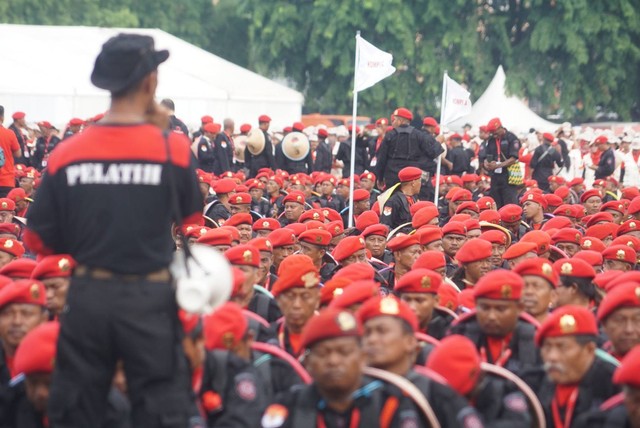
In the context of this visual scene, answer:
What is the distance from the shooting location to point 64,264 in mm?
9234

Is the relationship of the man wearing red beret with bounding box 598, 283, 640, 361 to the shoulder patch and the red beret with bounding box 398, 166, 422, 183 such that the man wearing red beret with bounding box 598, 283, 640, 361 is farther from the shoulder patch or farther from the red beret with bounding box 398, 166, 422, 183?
the red beret with bounding box 398, 166, 422, 183

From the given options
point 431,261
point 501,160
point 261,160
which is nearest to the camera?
point 431,261

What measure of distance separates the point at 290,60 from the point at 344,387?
157ft

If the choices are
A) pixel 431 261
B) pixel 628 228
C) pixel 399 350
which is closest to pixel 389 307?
pixel 399 350

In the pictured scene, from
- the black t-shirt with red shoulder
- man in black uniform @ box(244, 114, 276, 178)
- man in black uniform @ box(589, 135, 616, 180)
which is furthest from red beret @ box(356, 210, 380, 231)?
man in black uniform @ box(589, 135, 616, 180)

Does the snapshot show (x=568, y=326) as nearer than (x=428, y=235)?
Yes

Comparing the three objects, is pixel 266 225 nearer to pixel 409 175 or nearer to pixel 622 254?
pixel 409 175

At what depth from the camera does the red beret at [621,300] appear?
802 centimetres

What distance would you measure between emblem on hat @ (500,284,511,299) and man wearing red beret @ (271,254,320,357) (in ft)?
4.40

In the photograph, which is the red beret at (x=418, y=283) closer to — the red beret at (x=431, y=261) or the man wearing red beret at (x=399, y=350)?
the red beret at (x=431, y=261)

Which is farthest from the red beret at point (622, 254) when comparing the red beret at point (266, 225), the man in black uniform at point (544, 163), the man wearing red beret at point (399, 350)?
the man in black uniform at point (544, 163)

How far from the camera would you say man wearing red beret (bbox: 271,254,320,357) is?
8859 millimetres

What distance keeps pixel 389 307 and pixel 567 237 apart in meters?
7.35

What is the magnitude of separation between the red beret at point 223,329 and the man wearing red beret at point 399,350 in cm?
68
